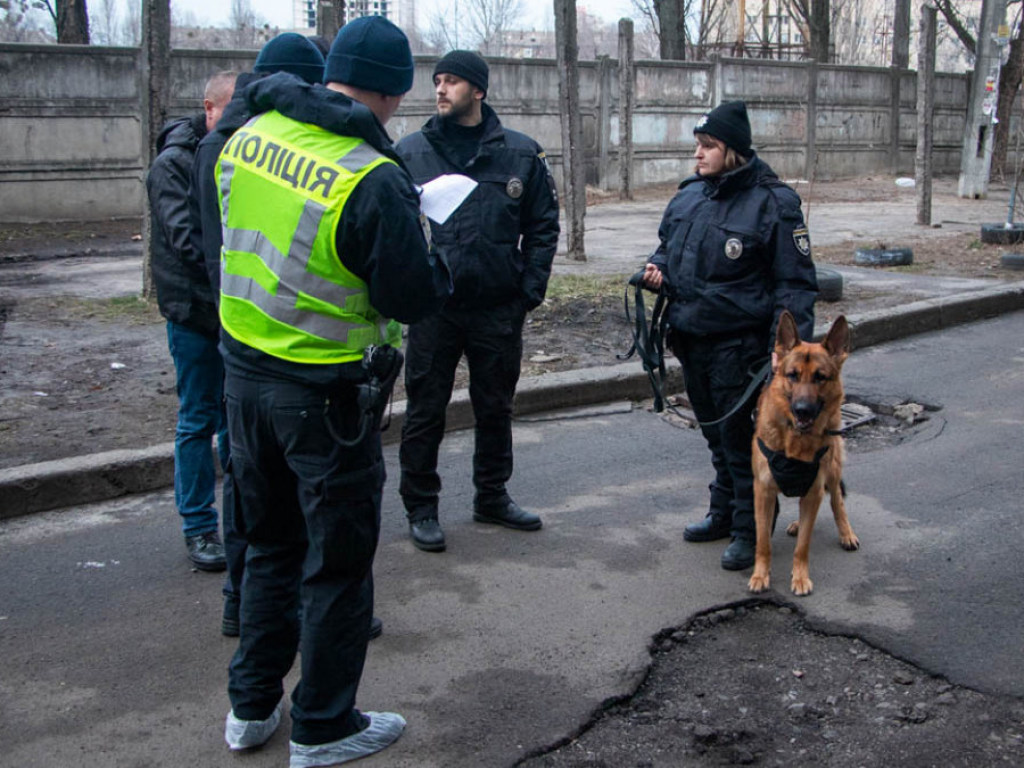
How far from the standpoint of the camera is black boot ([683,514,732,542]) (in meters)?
4.75

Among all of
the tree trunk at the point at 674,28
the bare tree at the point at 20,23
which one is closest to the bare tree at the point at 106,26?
the bare tree at the point at 20,23

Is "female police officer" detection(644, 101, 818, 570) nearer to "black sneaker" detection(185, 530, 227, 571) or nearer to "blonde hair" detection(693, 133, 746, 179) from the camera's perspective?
"blonde hair" detection(693, 133, 746, 179)

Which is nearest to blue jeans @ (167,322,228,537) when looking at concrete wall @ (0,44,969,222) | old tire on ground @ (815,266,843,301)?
old tire on ground @ (815,266,843,301)

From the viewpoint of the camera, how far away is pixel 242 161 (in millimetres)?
2832

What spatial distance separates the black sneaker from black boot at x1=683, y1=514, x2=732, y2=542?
2034mm

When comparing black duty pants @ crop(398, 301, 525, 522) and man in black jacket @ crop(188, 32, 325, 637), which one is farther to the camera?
black duty pants @ crop(398, 301, 525, 522)

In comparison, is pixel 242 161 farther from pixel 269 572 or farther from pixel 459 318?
pixel 459 318

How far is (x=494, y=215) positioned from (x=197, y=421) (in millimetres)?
1544

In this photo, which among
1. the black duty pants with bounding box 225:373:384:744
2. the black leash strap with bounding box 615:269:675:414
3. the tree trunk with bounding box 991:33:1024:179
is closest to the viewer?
the black duty pants with bounding box 225:373:384:744

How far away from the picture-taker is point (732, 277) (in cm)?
437

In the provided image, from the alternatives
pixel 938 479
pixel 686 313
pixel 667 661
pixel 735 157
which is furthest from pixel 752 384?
pixel 938 479

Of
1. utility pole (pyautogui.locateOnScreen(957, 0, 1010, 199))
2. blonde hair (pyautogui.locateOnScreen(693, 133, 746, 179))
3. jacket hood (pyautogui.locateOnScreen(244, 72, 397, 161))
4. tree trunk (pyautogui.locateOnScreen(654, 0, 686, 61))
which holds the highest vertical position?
tree trunk (pyautogui.locateOnScreen(654, 0, 686, 61))

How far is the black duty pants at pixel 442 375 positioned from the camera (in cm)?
471

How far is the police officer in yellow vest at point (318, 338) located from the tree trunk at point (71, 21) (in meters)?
20.3
